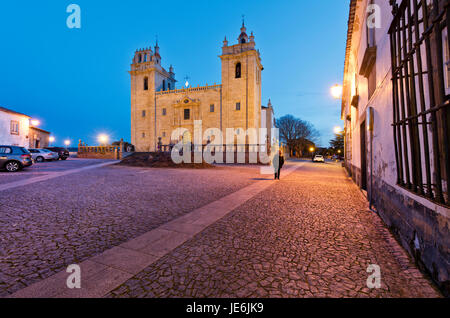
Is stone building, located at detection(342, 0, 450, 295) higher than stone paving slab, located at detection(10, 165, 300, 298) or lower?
higher

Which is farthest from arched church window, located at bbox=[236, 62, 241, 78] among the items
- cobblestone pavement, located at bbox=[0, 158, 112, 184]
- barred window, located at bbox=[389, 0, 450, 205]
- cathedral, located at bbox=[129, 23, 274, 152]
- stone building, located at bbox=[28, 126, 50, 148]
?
stone building, located at bbox=[28, 126, 50, 148]

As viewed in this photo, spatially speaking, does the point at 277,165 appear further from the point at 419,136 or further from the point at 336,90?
the point at 419,136

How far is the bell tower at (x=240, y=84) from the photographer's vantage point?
34.6 metres

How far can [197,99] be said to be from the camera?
1523 inches

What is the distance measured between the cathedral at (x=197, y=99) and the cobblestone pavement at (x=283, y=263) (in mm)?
29685

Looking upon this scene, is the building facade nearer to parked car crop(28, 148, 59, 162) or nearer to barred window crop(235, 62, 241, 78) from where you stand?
parked car crop(28, 148, 59, 162)

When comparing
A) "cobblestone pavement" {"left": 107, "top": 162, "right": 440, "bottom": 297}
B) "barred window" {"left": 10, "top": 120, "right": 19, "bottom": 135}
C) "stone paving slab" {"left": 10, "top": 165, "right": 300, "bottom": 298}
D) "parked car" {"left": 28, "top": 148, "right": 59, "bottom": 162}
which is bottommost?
"cobblestone pavement" {"left": 107, "top": 162, "right": 440, "bottom": 297}

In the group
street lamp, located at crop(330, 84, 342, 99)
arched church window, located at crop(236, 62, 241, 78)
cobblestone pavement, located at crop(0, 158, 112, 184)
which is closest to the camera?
cobblestone pavement, located at crop(0, 158, 112, 184)

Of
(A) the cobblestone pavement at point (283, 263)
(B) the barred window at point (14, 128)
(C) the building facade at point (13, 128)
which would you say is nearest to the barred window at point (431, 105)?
(A) the cobblestone pavement at point (283, 263)

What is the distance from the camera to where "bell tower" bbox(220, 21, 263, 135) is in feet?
113

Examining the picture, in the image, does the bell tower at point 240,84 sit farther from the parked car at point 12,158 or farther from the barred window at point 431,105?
the barred window at point 431,105

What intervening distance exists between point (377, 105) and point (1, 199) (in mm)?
10652
